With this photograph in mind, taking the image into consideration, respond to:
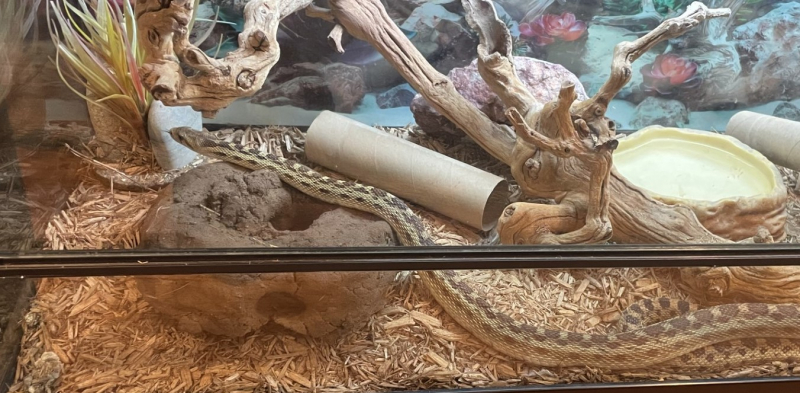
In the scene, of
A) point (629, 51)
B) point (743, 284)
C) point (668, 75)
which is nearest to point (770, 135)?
point (668, 75)

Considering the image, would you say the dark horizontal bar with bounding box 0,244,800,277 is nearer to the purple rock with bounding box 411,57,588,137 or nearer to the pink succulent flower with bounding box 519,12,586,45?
the purple rock with bounding box 411,57,588,137

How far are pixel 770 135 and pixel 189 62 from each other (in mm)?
2078

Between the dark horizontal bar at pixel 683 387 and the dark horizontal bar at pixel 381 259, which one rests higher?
the dark horizontal bar at pixel 381 259

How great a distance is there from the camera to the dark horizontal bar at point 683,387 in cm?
161

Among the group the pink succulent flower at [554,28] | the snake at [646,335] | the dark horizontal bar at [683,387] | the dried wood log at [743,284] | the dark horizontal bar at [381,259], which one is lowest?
the dark horizontal bar at [683,387]

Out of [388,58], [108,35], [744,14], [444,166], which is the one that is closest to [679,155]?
[744,14]

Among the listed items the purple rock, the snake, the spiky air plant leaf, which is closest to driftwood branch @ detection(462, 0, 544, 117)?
the purple rock

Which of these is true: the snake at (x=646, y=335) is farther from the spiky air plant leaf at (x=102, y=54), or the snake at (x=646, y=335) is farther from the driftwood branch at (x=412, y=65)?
the spiky air plant leaf at (x=102, y=54)

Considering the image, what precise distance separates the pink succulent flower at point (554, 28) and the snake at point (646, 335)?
38.7 inches

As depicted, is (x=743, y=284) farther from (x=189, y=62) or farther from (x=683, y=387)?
(x=189, y=62)

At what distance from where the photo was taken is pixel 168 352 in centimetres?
157

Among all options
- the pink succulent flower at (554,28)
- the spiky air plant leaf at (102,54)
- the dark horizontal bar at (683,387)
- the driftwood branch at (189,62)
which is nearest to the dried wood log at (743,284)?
the dark horizontal bar at (683,387)

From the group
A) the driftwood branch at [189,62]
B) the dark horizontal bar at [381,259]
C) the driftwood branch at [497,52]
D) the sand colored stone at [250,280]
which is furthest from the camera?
the driftwood branch at [497,52]

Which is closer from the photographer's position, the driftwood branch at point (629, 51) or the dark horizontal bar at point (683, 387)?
the dark horizontal bar at point (683, 387)
